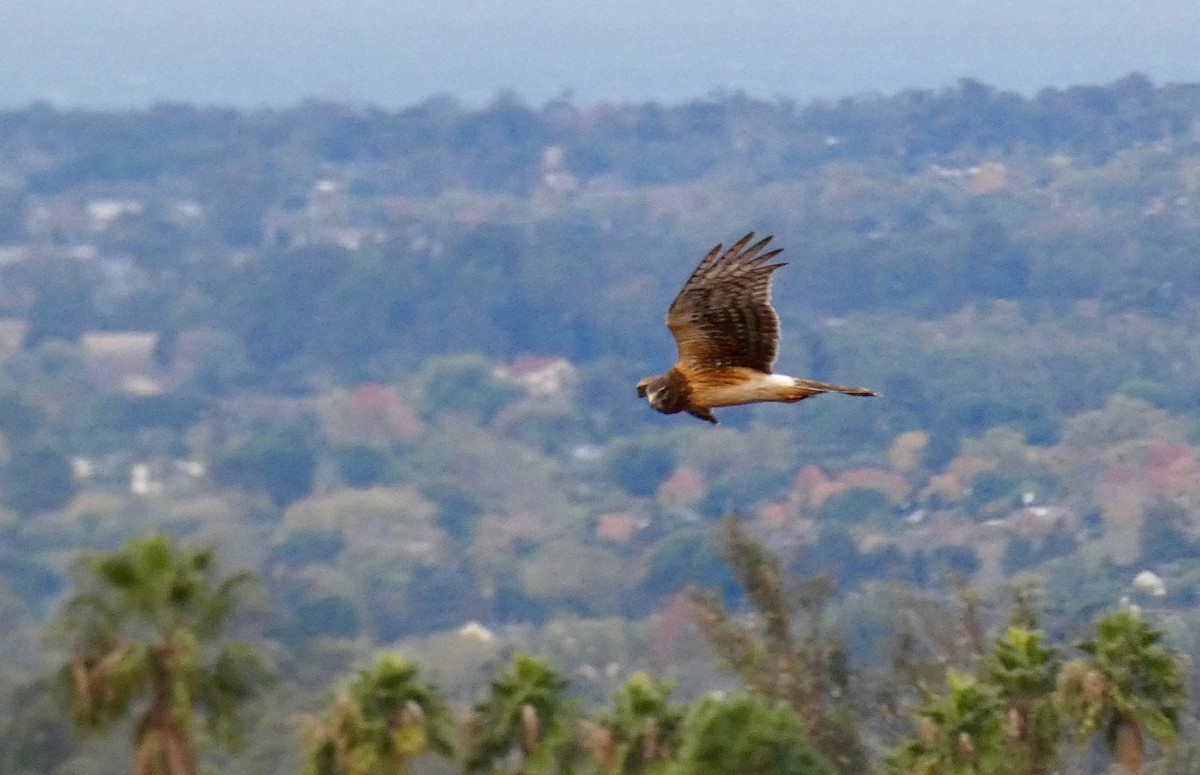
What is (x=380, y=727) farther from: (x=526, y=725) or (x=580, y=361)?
(x=580, y=361)

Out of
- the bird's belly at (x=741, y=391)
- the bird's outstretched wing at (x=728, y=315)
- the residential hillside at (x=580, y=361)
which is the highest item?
the bird's outstretched wing at (x=728, y=315)

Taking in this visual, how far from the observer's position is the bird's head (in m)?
9.59

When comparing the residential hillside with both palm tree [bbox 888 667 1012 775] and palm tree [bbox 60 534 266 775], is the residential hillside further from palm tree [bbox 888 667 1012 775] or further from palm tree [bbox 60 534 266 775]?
palm tree [bbox 60 534 266 775]

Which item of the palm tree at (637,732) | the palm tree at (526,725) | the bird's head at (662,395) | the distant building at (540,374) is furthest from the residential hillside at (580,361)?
the bird's head at (662,395)

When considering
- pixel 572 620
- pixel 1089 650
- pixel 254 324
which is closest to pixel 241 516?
pixel 572 620

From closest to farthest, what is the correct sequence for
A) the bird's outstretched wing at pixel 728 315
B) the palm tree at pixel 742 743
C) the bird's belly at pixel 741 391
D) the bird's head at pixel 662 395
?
the bird's head at pixel 662 395, the bird's belly at pixel 741 391, the bird's outstretched wing at pixel 728 315, the palm tree at pixel 742 743

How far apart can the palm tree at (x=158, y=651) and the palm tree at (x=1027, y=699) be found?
595 centimetres

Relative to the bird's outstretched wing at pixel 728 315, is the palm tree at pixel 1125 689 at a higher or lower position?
lower

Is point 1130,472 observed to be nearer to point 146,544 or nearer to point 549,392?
point 549,392

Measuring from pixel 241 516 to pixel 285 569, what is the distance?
9171 mm

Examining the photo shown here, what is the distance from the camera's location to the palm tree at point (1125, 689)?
64.0 feet

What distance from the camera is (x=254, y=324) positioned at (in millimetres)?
127000

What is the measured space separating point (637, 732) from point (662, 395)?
10.7 m

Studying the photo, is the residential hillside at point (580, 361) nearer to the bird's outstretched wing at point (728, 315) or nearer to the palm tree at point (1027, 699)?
the palm tree at point (1027, 699)
